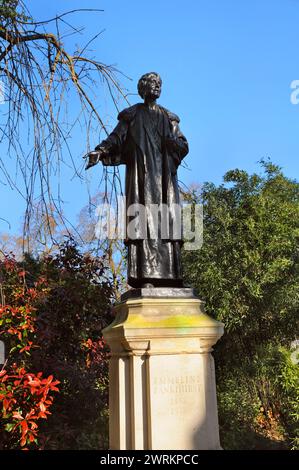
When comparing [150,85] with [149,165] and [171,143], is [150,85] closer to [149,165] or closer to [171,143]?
[171,143]

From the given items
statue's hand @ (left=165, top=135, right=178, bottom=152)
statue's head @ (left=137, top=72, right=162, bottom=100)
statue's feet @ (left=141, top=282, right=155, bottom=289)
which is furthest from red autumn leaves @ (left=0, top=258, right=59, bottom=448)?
statue's head @ (left=137, top=72, right=162, bottom=100)

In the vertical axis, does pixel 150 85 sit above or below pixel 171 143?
above

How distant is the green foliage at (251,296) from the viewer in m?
7.06

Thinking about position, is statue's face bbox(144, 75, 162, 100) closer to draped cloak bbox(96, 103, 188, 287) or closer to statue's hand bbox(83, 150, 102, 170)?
draped cloak bbox(96, 103, 188, 287)

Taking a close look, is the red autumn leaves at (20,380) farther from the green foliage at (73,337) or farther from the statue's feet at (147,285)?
the statue's feet at (147,285)

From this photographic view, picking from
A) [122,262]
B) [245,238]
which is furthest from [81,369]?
[122,262]

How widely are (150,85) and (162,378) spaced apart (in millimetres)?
2874

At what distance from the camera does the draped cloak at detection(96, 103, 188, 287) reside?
158 inches

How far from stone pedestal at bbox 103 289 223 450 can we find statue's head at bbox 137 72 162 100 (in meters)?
2.12

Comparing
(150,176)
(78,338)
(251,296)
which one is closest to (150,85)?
(150,176)

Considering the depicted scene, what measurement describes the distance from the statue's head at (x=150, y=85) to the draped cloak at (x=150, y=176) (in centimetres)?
13

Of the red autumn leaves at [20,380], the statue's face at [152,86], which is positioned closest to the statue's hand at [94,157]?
the statue's face at [152,86]

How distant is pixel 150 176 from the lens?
4148mm
